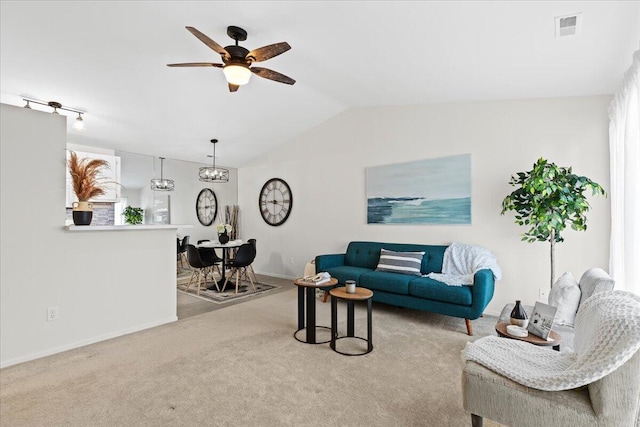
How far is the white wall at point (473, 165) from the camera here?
3.43m

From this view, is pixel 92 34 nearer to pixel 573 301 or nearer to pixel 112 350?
pixel 112 350

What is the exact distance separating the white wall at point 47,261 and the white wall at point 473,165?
3.14m

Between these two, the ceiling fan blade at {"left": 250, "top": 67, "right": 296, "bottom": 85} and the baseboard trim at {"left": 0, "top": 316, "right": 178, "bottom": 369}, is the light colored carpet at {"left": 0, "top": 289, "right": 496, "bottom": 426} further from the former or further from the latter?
the ceiling fan blade at {"left": 250, "top": 67, "right": 296, "bottom": 85}

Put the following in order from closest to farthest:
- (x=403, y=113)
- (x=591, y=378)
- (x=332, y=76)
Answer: (x=591, y=378) < (x=332, y=76) < (x=403, y=113)

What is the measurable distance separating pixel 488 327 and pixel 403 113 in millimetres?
3087

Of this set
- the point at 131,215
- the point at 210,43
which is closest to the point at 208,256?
the point at 131,215

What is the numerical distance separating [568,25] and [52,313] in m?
4.86

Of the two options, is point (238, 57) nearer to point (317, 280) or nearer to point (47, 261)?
point (317, 280)

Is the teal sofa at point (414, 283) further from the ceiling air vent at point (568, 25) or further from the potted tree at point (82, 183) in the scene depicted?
the potted tree at point (82, 183)

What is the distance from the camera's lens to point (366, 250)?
4.72 meters

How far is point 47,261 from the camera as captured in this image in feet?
9.09

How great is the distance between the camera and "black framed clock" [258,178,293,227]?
6.17 m

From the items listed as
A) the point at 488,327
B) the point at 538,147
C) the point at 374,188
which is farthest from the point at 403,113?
the point at 488,327

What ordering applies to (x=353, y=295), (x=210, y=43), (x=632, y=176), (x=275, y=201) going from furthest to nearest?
1. (x=275, y=201)
2. (x=353, y=295)
3. (x=210, y=43)
4. (x=632, y=176)
